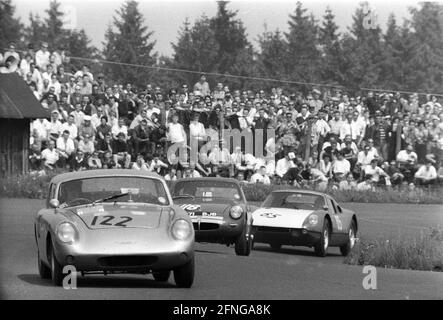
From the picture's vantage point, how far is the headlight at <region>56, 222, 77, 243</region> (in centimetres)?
1167

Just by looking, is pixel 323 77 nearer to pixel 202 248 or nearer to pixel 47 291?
pixel 202 248

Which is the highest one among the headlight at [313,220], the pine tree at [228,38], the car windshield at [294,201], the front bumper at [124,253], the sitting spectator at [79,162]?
the pine tree at [228,38]

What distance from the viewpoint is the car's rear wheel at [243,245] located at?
1877 cm

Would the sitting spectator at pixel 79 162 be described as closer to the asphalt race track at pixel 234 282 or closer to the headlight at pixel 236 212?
the asphalt race track at pixel 234 282

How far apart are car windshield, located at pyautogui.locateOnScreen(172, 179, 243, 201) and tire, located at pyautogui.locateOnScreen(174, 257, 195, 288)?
7.55 meters

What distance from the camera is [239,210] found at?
18.9 m

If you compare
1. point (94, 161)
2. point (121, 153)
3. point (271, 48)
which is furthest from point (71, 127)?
point (271, 48)

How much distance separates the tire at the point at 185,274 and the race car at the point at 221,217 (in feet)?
20.2

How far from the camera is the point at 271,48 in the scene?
31.0 metres

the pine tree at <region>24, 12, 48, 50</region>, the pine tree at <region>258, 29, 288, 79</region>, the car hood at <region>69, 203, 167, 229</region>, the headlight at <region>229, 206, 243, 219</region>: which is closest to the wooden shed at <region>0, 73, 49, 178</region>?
the pine tree at <region>24, 12, 48, 50</region>

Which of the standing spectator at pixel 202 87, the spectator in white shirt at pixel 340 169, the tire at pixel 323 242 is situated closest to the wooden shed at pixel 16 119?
the standing spectator at pixel 202 87

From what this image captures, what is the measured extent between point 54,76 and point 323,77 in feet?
27.5

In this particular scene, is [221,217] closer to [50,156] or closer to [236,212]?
[236,212]

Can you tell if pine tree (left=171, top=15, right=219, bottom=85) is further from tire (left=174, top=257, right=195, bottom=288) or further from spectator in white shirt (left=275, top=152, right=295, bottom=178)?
tire (left=174, top=257, right=195, bottom=288)
